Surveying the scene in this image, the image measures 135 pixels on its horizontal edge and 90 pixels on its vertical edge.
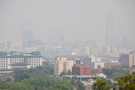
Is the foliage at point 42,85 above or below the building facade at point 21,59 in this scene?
below

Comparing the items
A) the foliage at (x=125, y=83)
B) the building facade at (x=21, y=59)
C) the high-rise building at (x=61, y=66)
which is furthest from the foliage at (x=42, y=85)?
the building facade at (x=21, y=59)

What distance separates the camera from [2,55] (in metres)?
76.4

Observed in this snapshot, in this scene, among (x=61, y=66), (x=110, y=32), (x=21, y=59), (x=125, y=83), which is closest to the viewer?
(x=125, y=83)

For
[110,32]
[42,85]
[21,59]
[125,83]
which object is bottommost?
[42,85]

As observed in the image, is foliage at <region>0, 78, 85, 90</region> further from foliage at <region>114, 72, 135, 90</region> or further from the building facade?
the building facade

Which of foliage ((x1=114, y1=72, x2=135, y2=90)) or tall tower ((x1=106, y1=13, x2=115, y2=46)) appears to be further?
tall tower ((x1=106, y1=13, x2=115, y2=46))

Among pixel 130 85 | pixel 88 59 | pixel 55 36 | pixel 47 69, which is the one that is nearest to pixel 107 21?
pixel 55 36

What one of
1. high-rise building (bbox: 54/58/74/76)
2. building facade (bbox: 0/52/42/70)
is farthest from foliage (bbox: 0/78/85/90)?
building facade (bbox: 0/52/42/70)

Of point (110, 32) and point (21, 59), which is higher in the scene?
point (110, 32)

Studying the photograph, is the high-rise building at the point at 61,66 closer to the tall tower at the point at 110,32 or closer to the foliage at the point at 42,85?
the foliage at the point at 42,85

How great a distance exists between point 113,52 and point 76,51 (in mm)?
10023

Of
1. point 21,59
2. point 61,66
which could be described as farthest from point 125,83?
point 21,59

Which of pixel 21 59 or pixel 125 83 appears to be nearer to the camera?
pixel 125 83

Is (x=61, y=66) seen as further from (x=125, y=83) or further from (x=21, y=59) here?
(x=125, y=83)
